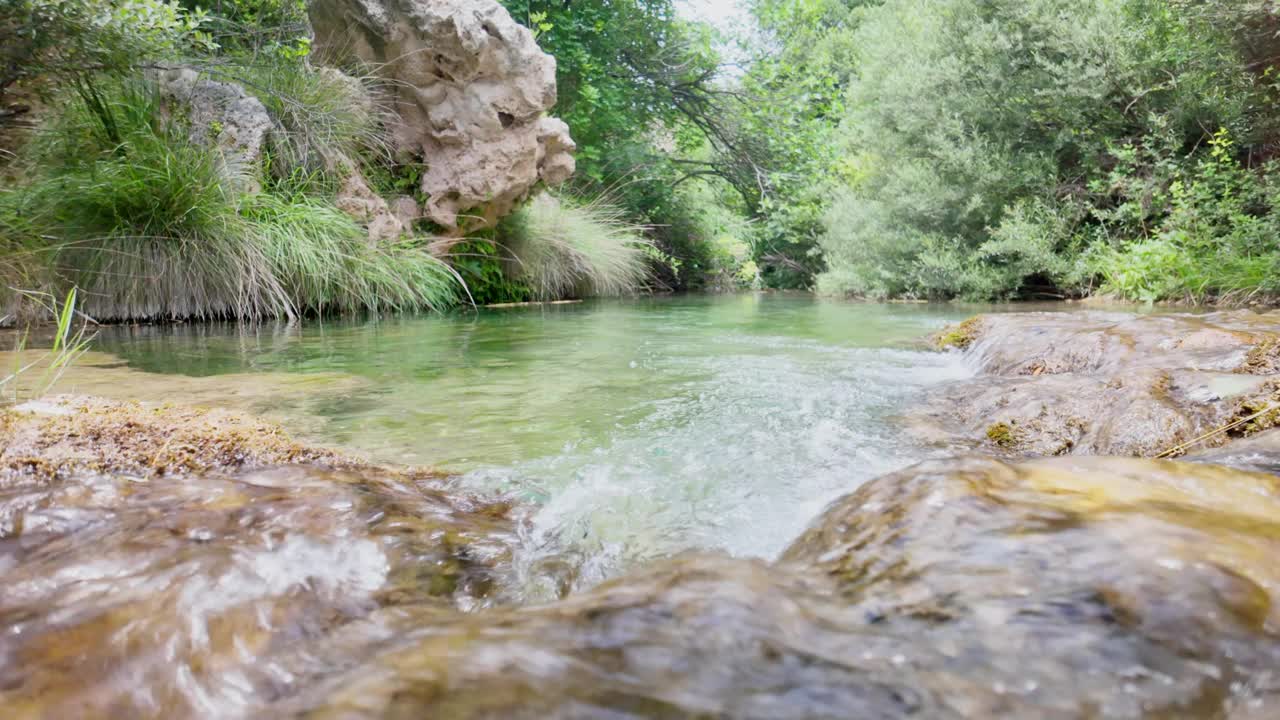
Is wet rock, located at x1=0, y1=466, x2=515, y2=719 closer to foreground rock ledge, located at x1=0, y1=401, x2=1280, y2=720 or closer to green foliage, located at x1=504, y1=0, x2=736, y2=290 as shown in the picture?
foreground rock ledge, located at x1=0, y1=401, x2=1280, y2=720

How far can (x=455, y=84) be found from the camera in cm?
823

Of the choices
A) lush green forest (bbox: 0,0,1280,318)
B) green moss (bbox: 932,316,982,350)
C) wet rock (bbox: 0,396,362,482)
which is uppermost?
lush green forest (bbox: 0,0,1280,318)

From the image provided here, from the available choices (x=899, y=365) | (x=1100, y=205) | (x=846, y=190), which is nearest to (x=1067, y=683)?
(x=899, y=365)

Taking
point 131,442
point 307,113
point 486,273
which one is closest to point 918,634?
point 131,442

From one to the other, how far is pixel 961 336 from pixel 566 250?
257 inches

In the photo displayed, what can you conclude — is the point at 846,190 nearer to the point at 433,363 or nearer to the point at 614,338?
the point at 614,338

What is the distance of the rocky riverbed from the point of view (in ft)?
2.63

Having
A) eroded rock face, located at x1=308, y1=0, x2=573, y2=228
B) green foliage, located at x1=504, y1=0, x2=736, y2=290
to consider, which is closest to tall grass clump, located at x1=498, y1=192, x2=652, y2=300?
eroded rock face, located at x1=308, y1=0, x2=573, y2=228

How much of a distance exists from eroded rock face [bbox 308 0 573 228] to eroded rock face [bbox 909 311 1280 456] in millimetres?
6266

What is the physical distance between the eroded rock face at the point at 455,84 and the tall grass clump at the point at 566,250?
46.6 inches

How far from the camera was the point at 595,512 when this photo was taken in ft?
5.74

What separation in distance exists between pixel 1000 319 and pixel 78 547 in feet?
15.7

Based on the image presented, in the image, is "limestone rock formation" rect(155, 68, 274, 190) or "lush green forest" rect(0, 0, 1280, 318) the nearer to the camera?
"lush green forest" rect(0, 0, 1280, 318)

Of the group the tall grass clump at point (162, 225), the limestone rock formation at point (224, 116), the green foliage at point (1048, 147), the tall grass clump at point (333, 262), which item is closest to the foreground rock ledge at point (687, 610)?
the tall grass clump at point (162, 225)
